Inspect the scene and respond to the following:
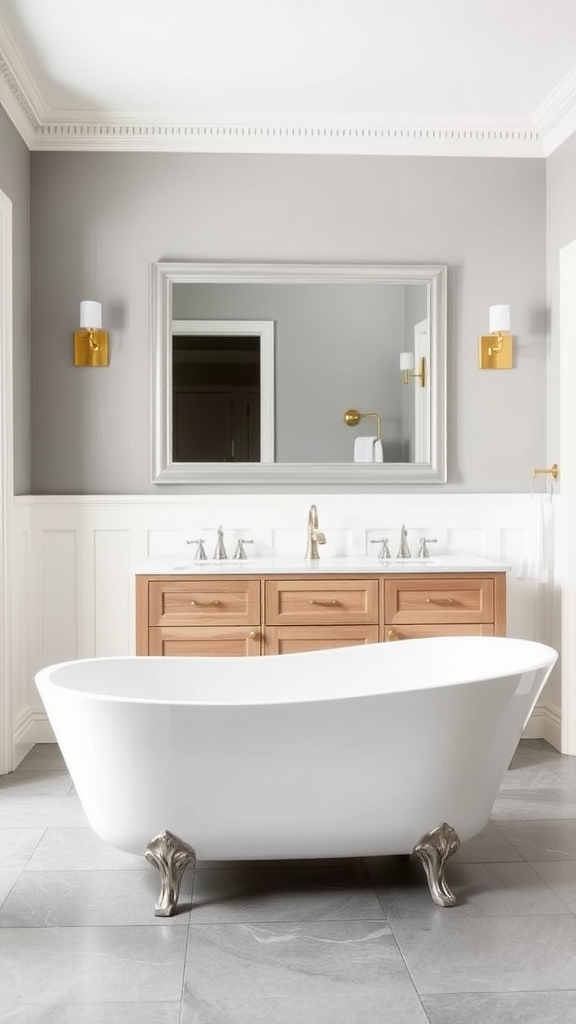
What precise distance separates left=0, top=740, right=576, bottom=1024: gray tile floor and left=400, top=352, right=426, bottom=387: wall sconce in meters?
1.85

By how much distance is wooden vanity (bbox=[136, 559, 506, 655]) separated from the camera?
342 centimetres

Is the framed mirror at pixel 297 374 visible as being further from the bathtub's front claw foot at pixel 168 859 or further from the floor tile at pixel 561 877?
the bathtub's front claw foot at pixel 168 859

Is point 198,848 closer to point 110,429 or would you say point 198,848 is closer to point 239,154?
point 110,429

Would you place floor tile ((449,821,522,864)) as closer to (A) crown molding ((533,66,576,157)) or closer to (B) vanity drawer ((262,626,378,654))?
(B) vanity drawer ((262,626,378,654))

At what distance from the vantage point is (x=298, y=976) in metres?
2.02

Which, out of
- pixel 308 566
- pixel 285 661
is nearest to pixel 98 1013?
pixel 285 661

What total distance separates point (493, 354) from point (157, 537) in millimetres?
1600

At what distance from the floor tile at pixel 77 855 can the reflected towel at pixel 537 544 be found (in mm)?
1939

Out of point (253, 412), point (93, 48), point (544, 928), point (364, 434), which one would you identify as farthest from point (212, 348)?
point (544, 928)

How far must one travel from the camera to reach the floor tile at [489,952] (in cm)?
199

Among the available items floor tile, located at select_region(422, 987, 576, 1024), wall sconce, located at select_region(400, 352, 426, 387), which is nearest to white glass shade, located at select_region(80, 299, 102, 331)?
wall sconce, located at select_region(400, 352, 426, 387)

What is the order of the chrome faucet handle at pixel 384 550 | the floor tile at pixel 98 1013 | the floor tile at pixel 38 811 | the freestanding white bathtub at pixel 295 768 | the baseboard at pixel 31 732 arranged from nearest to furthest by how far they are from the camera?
1. the floor tile at pixel 98 1013
2. the freestanding white bathtub at pixel 295 768
3. the floor tile at pixel 38 811
4. the baseboard at pixel 31 732
5. the chrome faucet handle at pixel 384 550

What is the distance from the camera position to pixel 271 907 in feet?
7.70

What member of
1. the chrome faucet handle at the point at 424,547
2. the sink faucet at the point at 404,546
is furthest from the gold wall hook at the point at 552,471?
the sink faucet at the point at 404,546
